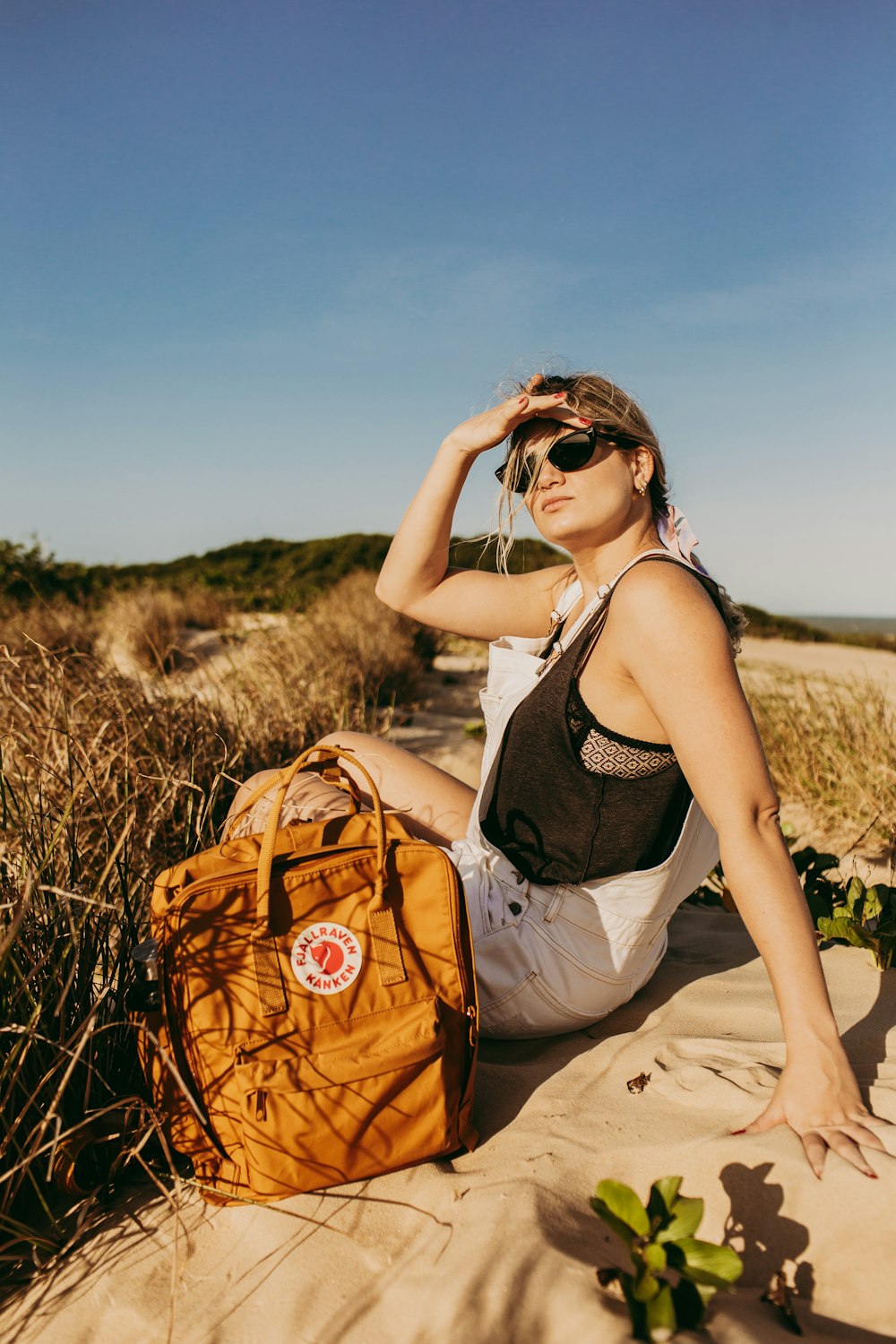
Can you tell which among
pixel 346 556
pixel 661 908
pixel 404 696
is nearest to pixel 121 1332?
pixel 661 908

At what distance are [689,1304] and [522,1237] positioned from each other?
0.28m

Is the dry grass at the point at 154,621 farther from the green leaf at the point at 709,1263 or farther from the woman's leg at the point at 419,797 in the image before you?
the green leaf at the point at 709,1263

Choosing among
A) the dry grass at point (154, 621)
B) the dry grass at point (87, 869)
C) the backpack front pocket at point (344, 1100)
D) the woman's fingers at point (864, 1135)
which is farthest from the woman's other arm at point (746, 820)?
the dry grass at point (154, 621)

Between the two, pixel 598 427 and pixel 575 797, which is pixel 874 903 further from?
pixel 598 427

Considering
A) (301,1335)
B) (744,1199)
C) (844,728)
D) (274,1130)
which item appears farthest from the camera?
(844,728)

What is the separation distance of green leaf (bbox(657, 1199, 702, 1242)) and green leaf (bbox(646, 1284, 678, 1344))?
0.22 feet

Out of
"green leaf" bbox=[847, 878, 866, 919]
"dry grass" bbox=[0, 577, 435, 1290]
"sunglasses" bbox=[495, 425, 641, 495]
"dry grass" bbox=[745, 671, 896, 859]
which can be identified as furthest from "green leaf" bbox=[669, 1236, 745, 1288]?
"dry grass" bbox=[745, 671, 896, 859]

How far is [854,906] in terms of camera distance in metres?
2.20

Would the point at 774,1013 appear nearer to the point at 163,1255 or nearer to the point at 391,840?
the point at 391,840

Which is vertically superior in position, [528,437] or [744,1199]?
[528,437]

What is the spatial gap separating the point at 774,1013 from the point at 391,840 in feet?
3.49

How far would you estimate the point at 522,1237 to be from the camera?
127 centimetres

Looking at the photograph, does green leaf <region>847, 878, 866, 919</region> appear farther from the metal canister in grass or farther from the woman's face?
the metal canister in grass

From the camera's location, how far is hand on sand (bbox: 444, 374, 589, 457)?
2.11 m
